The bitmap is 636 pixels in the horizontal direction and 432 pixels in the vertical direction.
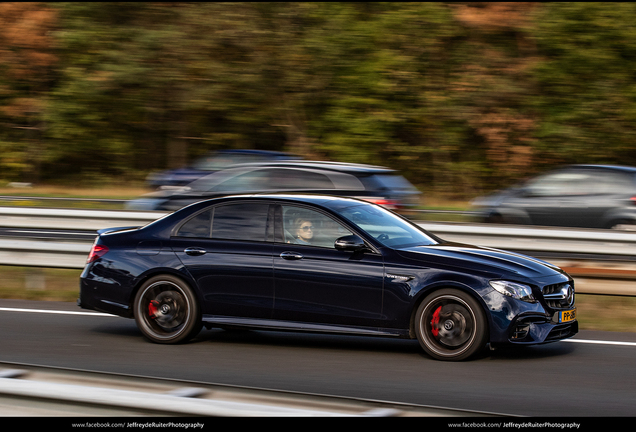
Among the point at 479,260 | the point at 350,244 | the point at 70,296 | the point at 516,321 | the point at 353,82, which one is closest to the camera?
the point at 516,321

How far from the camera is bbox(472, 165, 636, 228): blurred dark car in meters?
14.7

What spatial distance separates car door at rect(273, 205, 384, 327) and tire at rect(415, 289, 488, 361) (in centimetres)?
41

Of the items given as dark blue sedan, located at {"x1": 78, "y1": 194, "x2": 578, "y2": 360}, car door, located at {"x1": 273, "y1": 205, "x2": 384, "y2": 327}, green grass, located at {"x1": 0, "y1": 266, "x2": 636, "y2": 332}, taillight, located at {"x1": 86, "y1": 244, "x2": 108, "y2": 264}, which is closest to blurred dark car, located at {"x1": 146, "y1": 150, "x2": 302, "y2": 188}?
green grass, located at {"x1": 0, "y1": 266, "x2": 636, "y2": 332}

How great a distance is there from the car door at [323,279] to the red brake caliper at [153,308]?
1155mm

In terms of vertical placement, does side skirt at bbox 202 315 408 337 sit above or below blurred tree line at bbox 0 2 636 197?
below

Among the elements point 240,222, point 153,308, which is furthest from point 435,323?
point 153,308

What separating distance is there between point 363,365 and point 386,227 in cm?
143

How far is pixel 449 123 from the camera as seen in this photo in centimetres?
2872

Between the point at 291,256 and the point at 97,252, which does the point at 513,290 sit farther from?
the point at 97,252

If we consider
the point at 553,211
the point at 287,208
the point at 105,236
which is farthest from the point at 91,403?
the point at 553,211

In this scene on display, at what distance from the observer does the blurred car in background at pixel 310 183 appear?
527 inches

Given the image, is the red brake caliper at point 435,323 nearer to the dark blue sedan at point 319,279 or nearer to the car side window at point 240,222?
the dark blue sedan at point 319,279

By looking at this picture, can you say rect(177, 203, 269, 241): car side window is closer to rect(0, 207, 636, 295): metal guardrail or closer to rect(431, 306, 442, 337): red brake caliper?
rect(431, 306, 442, 337): red brake caliper

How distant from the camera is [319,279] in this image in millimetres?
7203
